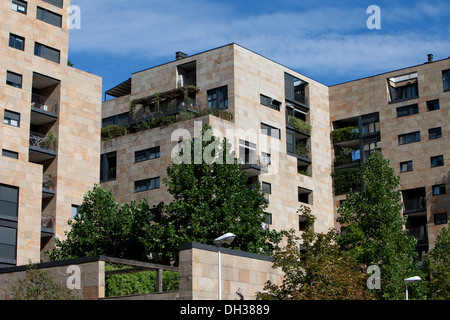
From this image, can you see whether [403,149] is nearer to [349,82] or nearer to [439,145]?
[439,145]

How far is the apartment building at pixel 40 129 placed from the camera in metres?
50.9

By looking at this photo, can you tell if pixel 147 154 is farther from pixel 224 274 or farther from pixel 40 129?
pixel 224 274

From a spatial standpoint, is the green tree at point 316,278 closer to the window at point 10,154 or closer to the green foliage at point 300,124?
the window at point 10,154

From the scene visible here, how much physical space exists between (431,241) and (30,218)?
33323 millimetres

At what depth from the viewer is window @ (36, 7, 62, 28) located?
188 feet

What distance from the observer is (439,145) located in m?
67.6

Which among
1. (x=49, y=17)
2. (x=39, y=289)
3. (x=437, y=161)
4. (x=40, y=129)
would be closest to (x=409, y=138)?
(x=437, y=161)

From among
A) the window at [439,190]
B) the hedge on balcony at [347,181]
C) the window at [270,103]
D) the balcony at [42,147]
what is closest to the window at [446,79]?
the window at [439,190]

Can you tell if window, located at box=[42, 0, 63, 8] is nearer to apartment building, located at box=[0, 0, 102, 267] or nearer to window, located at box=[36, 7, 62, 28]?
apartment building, located at box=[0, 0, 102, 267]

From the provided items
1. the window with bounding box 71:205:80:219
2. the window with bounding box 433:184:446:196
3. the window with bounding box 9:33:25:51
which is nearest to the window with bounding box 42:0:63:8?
the window with bounding box 9:33:25:51

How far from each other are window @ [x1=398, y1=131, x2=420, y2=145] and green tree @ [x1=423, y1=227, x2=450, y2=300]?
51.6 ft

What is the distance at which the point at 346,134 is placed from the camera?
237ft

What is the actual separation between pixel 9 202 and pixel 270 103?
24.5 metres

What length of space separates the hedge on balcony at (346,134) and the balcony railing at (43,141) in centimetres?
2746
